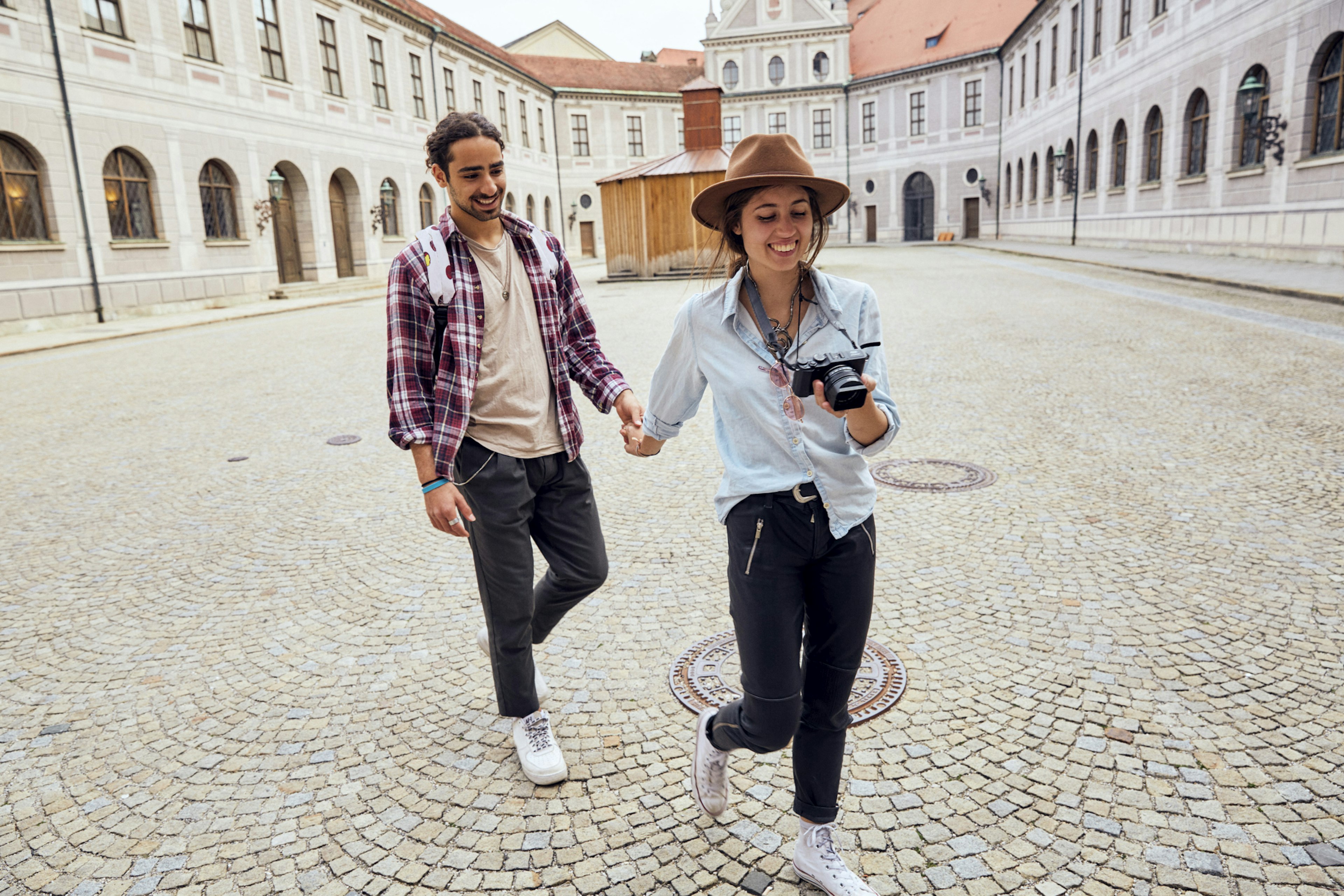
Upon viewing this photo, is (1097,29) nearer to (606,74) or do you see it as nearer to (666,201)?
(666,201)

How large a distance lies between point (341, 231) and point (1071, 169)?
91.6 ft

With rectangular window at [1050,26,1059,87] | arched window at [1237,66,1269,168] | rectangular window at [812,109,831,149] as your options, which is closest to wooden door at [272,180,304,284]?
arched window at [1237,66,1269,168]

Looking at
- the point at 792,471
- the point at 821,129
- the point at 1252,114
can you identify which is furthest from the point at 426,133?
the point at 792,471

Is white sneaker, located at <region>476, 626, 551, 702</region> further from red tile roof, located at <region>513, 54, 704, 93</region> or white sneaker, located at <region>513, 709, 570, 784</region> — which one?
red tile roof, located at <region>513, 54, 704, 93</region>

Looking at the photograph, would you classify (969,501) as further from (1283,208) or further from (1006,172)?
(1006,172)

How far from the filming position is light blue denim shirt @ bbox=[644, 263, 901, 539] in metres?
2.22

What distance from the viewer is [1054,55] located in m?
39.8

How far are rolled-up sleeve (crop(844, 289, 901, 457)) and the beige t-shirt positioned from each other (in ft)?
3.53

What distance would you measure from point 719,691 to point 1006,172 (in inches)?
2106

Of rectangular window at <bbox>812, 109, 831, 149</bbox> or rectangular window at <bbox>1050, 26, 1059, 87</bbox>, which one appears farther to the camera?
rectangular window at <bbox>812, 109, 831, 149</bbox>

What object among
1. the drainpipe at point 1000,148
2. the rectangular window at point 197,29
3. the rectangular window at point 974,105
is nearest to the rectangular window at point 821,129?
the rectangular window at point 974,105

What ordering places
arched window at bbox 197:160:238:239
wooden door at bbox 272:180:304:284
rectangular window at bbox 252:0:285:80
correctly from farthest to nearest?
wooden door at bbox 272:180:304:284 < rectangular window at bbox 252:0:285:80 < arched window at bbox 197:160:238:239

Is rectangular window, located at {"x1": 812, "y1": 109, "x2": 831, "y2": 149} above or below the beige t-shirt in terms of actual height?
above

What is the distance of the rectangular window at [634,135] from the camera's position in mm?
56281
